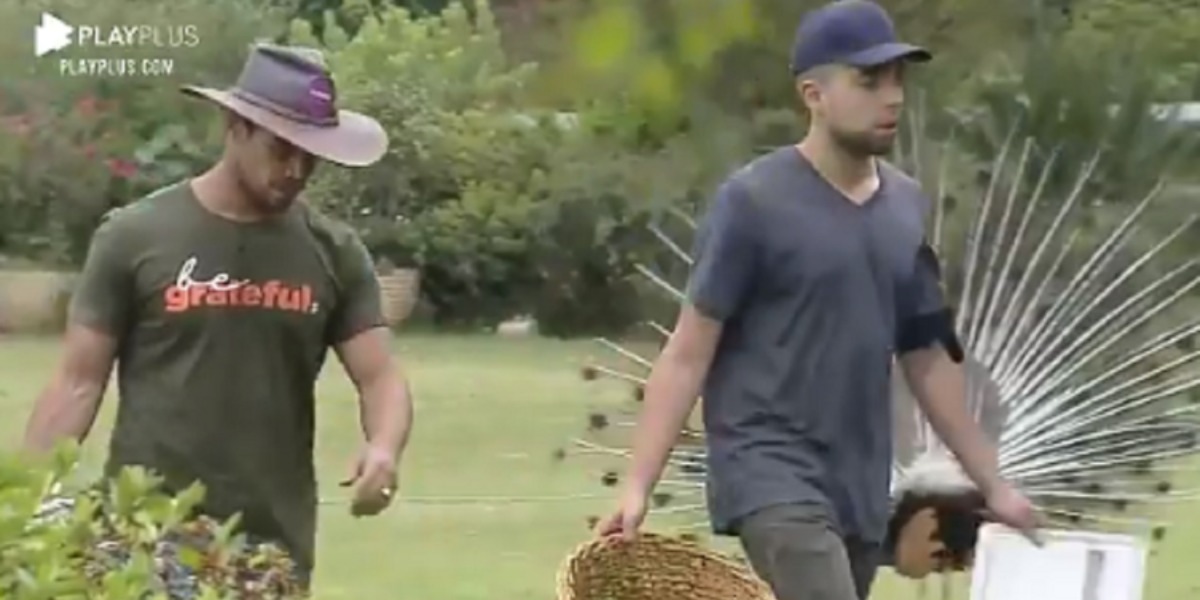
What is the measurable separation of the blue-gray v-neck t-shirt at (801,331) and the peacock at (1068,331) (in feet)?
11.6

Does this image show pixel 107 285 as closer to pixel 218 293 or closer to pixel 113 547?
pixel 218 293

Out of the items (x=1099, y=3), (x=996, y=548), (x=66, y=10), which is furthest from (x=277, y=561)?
(x=66, y=10)

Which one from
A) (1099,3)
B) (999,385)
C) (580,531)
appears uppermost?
(1099,3)

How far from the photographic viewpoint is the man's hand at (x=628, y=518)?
517cm

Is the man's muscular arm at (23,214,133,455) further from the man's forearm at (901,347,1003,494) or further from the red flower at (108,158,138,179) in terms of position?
the red flower at (108,158,138,179)

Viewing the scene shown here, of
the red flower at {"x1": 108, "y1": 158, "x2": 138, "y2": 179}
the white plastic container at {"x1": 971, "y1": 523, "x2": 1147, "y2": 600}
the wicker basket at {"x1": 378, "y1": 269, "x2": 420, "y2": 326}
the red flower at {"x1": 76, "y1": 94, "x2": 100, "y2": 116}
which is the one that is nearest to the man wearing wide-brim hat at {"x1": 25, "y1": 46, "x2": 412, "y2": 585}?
the white plastic container at {"x1": 971, "y1": 523, "x2": 1147, "y2": 600}

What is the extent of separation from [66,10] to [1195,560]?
19.5 m

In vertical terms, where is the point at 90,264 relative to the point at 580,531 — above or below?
above

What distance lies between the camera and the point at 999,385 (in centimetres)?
916

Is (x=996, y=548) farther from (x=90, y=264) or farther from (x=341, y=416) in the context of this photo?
(x=341, y=416)

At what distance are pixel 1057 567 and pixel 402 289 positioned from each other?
20777 millimetres

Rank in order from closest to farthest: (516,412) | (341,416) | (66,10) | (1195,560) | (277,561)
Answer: (277,561), (1195,560), (341,416), (516,412), (66,10)

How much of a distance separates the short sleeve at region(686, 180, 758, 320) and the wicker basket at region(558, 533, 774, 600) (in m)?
0.47

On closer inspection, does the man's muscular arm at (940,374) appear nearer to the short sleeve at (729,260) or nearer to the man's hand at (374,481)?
the short sleeve at (729,260)
